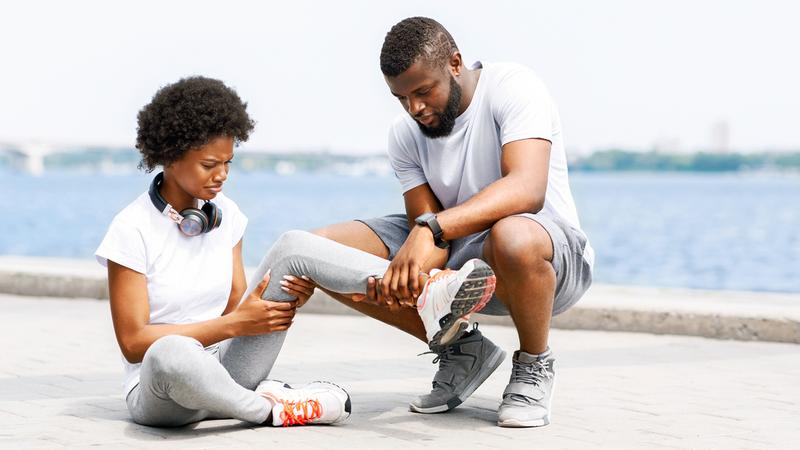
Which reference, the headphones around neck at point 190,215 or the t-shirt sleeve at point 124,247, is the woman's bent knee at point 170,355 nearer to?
the t-shirt sleeve at point 124,247

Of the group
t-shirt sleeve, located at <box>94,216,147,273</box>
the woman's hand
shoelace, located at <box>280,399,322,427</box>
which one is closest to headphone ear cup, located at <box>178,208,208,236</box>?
t-shirt sleeve, located at <box>94,216,147,273</box>

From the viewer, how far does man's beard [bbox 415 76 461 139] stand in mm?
4430

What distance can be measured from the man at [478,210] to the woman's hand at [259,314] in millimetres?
347

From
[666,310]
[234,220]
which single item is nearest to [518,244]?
[234,220]

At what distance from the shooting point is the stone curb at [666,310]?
691 centimetres

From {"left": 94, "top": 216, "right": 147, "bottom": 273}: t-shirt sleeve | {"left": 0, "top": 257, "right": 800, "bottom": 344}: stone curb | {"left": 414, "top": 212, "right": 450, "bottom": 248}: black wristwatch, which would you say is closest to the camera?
{"left": 94, "top": 216, "right": 147, "bottom": 273}: t-shirt sleeve

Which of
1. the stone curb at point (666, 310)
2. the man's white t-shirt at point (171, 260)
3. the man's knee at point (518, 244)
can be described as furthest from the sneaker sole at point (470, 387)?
the stone curb at point (666, 310)

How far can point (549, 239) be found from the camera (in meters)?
4.19

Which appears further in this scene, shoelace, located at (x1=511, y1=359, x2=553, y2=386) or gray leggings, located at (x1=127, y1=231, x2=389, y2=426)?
shoelace, located at (x1=511, y1=359, x2=553, y2=386)

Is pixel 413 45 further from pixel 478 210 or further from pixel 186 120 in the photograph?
pixel 186 120

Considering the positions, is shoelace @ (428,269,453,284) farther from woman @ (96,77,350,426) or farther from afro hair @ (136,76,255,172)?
afro hair @ (136,76,255,172)

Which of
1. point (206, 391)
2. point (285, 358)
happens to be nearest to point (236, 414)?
point (206, 391)

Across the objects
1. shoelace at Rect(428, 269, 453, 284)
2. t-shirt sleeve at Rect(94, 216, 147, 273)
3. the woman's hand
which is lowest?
the woman's hand

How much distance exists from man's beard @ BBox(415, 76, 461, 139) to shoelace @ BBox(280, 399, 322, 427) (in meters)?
1.14
